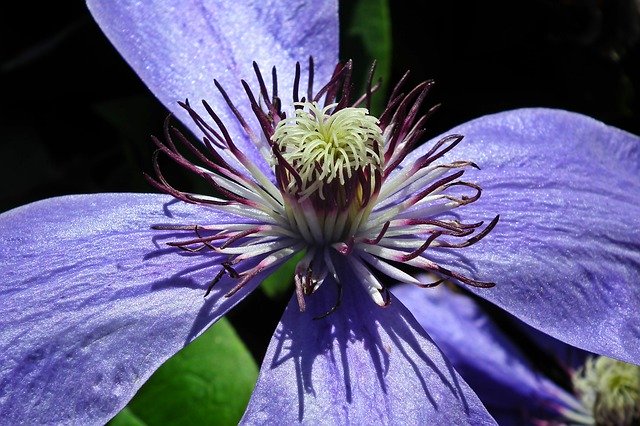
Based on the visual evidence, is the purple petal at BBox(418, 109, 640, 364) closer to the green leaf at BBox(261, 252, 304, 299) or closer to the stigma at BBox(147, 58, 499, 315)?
the stigma at BBox(147, 58, 499, 315)

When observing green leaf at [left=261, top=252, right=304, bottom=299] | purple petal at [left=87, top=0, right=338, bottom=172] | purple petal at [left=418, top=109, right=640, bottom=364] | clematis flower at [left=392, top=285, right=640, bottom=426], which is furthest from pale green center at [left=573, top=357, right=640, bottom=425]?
purple petal at [left=87, top=0, right=338, bottom=172]

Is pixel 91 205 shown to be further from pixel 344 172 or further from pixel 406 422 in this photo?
pixel 406 422

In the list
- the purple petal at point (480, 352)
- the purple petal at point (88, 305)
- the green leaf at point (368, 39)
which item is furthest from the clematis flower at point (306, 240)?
the purple petal at point (480, 352)

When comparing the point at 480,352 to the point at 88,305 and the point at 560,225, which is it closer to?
the point at 560,225

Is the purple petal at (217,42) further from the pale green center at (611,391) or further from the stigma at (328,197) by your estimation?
the pale green center at (611,391)

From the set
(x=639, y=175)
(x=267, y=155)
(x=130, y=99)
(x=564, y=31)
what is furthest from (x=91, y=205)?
(x=564, y=31)
